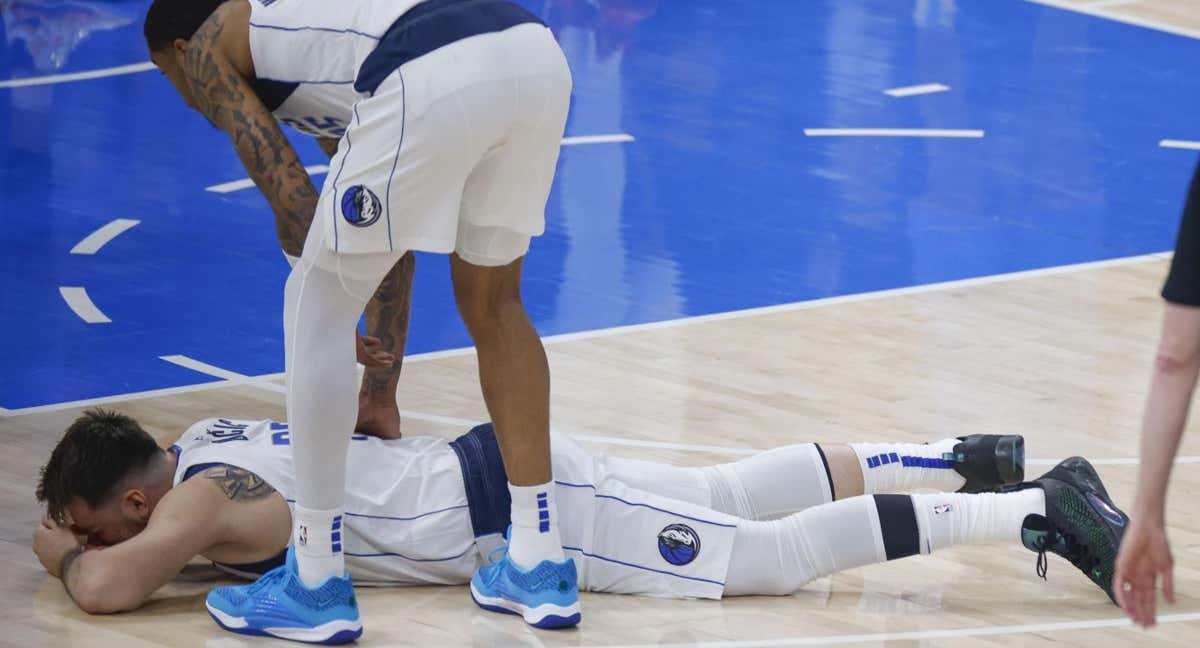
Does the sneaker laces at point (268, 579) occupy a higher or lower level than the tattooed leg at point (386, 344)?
lower

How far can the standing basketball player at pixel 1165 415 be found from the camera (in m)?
2.44

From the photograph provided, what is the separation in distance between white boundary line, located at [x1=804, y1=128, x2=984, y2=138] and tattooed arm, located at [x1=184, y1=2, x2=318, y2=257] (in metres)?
5.45

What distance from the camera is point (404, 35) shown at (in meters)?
3.96

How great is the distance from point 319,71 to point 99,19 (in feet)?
26.0

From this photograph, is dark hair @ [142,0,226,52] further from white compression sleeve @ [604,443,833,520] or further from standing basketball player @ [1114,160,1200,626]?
standing basketball player @ [1114,160,1200,626]

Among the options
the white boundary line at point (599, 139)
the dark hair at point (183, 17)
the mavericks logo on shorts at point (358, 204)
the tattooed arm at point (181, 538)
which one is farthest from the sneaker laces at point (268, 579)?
the white boundary line at point (599, 139)

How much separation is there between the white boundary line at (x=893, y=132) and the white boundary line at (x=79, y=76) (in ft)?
11.8

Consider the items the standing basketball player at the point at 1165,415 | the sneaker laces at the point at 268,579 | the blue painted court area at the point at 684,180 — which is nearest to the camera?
the standing basketball player at the point at 1165,415

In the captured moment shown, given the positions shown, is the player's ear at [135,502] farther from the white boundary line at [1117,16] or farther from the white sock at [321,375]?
the white boundary line at [1117,16]

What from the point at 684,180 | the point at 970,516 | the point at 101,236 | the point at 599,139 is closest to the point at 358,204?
the point at 970,516

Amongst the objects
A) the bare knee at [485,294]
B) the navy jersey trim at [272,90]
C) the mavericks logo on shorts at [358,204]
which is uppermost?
the navy jersey trim at [272,90]

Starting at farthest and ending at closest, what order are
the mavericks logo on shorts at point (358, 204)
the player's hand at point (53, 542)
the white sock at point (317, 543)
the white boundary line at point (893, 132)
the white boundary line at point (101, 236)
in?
the white boundary line at point (893, 132) → the white boundary line at point (101, 236) → the player's hand at point (53, 542) → the white sock at point (317, 543) → the mavericks logo on shorts at point (358, 204)

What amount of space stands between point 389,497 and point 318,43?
38.8 inches

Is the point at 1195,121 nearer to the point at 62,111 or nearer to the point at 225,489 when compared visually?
the point at 62,111
